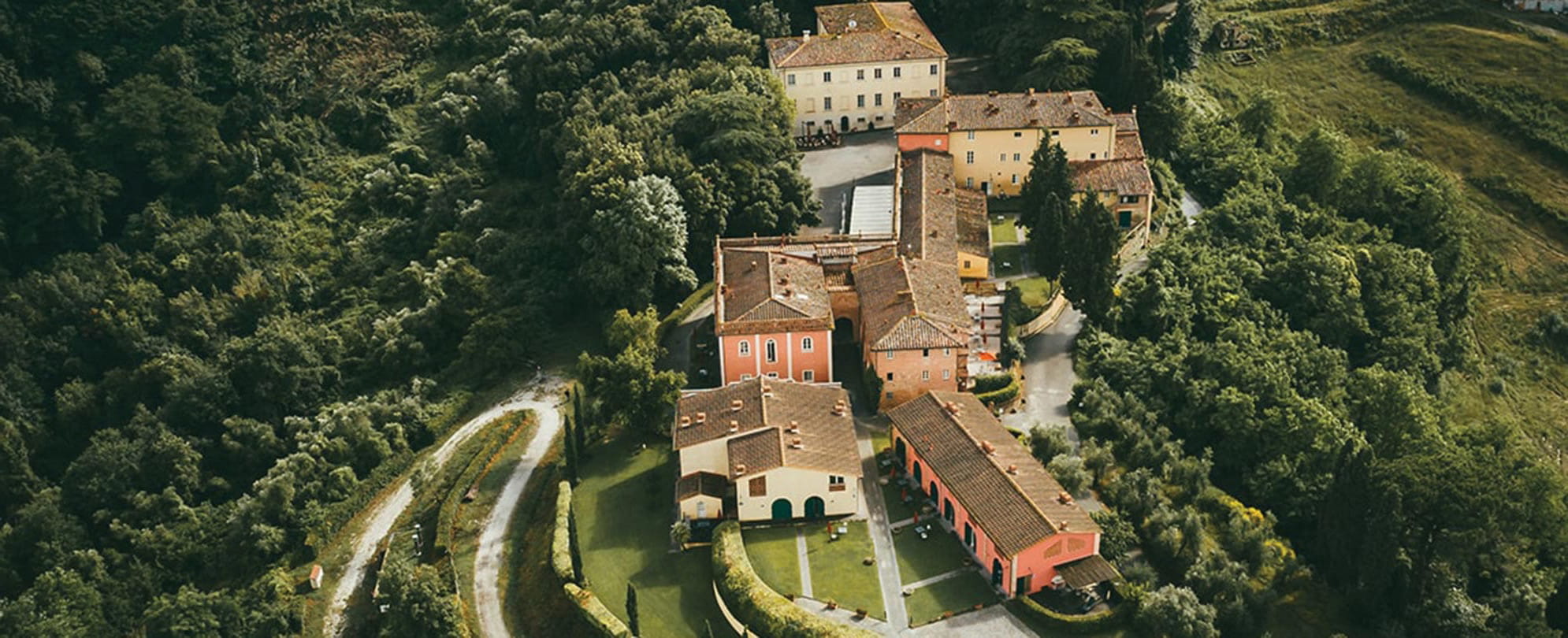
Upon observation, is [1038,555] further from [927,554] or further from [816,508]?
[816,508]

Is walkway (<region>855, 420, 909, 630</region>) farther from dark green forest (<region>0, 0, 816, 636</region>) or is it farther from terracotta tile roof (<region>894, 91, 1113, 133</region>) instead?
terracotta tile roof (<region>894, 91, 1113, 133</region>)

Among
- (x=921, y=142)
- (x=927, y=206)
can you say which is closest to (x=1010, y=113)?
(x=921, y=142)

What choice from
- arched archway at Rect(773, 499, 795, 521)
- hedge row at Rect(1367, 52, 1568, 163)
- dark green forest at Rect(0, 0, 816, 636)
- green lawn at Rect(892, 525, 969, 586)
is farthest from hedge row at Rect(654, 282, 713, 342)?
hedge row at Rect(1367, 52, 1568, 163)

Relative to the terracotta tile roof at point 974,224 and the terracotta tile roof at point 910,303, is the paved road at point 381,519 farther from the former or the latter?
the terracotta tile roof at point 974,224

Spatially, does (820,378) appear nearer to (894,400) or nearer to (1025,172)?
(894,400)

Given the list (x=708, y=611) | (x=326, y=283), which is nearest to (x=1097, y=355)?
(x=708, y=611)

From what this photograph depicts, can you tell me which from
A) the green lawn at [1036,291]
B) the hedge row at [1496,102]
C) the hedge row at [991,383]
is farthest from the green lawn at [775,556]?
the hedge row at [1496,102]
